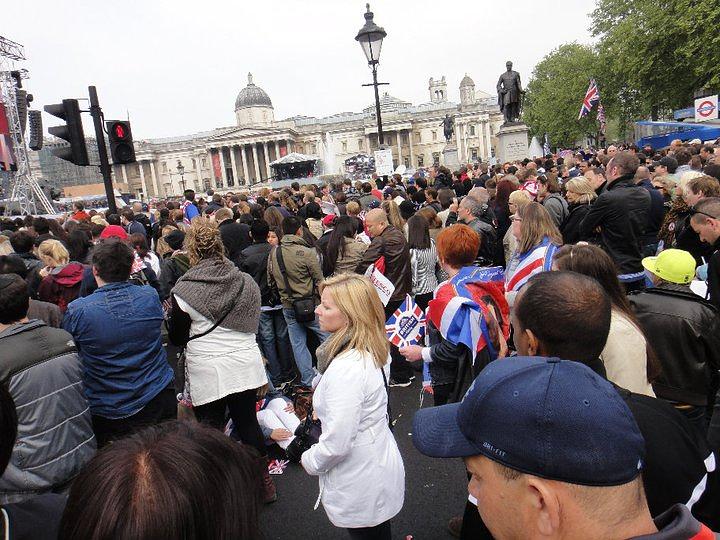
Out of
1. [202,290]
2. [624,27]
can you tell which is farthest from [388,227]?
[624,27]

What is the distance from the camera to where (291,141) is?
3757 inches

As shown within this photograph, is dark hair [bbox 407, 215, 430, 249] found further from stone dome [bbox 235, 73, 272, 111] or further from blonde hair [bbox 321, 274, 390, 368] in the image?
stone dome [bbox 235, 73, 272, 111]

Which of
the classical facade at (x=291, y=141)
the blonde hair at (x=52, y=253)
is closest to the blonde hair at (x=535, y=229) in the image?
the blonde hair at (x=52, y=253)

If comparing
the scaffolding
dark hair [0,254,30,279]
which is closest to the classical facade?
the scaffolding

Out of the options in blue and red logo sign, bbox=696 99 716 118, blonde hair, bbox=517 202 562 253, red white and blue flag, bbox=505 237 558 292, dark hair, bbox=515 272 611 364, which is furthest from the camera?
blue and red logo sign, bbox=696 99 716 118

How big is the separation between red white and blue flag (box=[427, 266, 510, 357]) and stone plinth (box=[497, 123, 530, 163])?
17724 millimetres

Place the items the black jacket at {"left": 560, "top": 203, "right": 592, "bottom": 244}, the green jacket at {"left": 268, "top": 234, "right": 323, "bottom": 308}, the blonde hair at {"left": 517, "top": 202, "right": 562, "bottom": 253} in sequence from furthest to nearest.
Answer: the black jacket at {"left": 560, "top": 203, "right": 592, "bottom": 244} → the green jacket at {"left": 268, "top": 234, "right": 323, "bottom": 308} → the blonde hair at {"left": 517, "top": 202, "right": 562, "bottom": 253}

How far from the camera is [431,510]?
11.5 ft

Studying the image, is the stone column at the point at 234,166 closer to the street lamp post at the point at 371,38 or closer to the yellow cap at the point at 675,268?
the street lamp post at the point at 371,38

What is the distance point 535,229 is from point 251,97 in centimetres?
10707

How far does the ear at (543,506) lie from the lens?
1.00 metres

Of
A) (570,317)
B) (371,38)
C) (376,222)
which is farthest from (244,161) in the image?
(570,317)

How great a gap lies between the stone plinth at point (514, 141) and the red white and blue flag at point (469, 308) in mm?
17724

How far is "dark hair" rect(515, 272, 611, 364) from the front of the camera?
75.5 inches
